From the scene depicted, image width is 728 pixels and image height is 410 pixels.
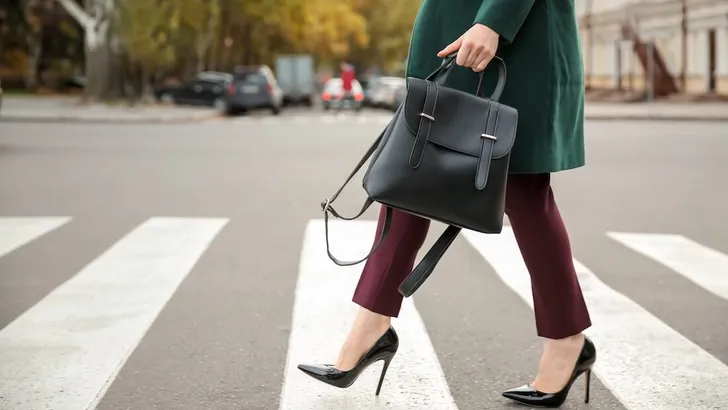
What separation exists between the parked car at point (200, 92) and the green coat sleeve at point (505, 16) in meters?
36.6

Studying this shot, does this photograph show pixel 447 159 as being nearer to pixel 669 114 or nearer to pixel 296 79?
pixel 669 114

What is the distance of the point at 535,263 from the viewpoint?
150 inches

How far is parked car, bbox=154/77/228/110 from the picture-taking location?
Answer: 4022cm

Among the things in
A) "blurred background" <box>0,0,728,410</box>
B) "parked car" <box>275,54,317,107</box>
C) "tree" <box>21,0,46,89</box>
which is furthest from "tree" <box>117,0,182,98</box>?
"blurred background" <box>0,0,728,410</box>

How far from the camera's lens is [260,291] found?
6020 mm

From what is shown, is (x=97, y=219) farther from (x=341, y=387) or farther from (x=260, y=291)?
(x=341, y=387)

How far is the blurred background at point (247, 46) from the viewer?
35.8m

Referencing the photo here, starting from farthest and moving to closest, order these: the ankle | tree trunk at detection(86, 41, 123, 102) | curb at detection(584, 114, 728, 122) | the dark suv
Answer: tree trunk at detection(86, 41, 123, 102) < the dark suv < curb at detection(584, 114, 728, 122) < the ankle

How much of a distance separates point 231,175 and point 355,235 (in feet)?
15.7

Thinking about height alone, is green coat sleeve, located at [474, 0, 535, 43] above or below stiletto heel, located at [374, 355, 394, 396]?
above

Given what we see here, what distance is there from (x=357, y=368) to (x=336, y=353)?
2.42 feet

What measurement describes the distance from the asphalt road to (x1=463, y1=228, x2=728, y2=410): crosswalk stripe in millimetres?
12

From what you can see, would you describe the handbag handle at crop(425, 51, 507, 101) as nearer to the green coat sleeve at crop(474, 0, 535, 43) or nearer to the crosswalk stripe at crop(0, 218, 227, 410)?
the green coat sleeve at crop(474, 0, 535, 43)

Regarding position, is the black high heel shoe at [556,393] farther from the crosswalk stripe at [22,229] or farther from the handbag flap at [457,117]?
the crosswalk stripe at [22,229]
